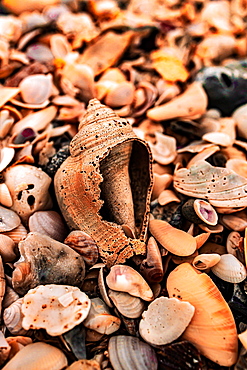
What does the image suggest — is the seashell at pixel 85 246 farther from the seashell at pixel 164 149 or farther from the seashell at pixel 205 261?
the seashell at pixel 164 149

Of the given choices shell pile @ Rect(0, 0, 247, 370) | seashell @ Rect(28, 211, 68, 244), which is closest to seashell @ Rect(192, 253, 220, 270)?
shell pile @ Rect(0, 0, 247, 370)

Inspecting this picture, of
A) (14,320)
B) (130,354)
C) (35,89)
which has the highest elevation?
(35,89)

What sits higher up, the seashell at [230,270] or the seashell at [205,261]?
the seashell at [205,261]

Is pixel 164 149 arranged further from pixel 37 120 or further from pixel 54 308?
pixel 54 308

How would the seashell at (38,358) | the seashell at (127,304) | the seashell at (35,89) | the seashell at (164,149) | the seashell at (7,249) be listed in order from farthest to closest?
the seashell at (35,89)
the seashell at (164,149)
the seashell at (7,249)
the seashell at (127,304)
the seashell at (38,358)

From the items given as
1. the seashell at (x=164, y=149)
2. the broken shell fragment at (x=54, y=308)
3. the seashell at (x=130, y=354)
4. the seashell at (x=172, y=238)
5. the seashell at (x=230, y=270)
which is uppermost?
the seashell at (x=164, y=149)

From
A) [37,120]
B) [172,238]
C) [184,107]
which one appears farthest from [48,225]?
[184,107]

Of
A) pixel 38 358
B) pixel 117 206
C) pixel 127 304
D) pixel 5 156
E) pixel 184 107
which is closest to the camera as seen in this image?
pixel 38 358

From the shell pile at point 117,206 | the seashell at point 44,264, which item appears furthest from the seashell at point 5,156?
the seashell at point 44,264
